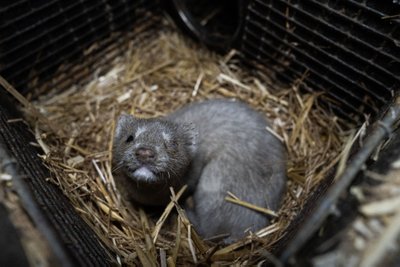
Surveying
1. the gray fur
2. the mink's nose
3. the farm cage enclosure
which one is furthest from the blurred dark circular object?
the mink's nose

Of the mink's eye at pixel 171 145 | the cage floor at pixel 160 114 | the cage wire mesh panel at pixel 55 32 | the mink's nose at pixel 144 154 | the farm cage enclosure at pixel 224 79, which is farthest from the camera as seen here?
the cage wire mesh panel at pixel 55 32

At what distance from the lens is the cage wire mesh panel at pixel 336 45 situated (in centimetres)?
268

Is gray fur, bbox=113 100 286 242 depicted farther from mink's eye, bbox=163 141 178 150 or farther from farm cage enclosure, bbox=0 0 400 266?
farm cage enclosure, bbox=0 0 400 266

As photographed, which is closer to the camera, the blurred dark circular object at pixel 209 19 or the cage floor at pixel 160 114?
the cage floor at pixel 160 114

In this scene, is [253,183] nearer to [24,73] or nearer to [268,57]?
[268,57]

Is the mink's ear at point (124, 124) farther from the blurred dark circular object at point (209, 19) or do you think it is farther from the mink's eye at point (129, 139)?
the blurred dark circular object at point (209, 19)

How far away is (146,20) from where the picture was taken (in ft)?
13.8

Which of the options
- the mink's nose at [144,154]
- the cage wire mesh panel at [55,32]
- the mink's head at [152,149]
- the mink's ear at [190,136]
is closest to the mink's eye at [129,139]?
the mink's head at [152,149]

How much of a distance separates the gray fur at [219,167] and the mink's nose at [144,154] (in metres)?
0.22

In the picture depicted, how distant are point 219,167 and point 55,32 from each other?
2010 millimetres

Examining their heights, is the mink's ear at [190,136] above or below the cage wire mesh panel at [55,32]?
below

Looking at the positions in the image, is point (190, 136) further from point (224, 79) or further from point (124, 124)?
point (224, 79)

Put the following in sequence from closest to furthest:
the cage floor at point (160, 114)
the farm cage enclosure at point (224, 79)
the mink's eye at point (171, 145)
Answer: the farm cage enclosure at point (224, 79) → the mink's eye at point (171, 145) → the cage floor at point (160, 114)

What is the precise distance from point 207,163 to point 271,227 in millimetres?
769
